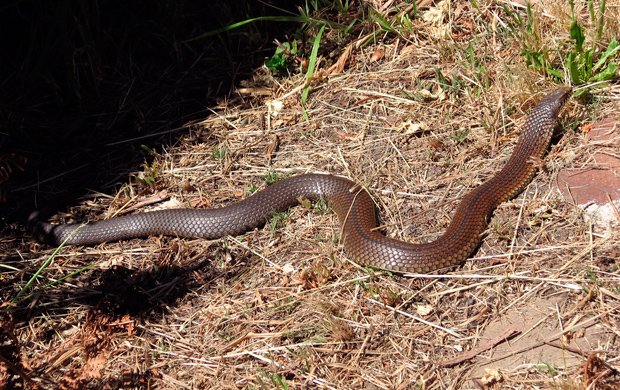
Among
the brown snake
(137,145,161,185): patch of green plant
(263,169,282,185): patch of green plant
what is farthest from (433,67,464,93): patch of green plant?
(137,145,161,185): patch of green plant

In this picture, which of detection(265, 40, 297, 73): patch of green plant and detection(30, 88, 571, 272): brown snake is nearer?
detection(30, 88, 571, 272): brown snake

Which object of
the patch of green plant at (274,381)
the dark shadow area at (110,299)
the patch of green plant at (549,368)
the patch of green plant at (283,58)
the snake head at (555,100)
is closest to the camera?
the patch of green plant at (549,368)

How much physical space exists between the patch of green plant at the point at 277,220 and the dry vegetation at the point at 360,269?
4 centimetres

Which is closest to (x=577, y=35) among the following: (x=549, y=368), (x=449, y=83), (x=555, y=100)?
(x=555, y=100)

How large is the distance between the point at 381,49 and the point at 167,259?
325cm

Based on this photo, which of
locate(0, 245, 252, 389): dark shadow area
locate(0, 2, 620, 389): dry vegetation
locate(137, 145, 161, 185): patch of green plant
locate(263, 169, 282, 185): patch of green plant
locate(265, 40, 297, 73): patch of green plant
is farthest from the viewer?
locate(265, 40, 297, 73): patch of green plant

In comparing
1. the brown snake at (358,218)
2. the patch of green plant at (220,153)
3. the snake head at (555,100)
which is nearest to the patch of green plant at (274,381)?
the brown snake at (358,218)

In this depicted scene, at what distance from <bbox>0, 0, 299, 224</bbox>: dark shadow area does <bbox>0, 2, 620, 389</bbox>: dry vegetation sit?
0.35m

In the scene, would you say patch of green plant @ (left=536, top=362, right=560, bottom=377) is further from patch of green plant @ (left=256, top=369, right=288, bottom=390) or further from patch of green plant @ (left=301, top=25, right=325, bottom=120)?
patch of green plant @ (left=301, top=25, right=325, bottom=120)

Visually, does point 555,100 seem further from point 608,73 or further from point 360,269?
point 360,269

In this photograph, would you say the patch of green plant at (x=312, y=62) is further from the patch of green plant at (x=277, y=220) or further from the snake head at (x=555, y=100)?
the snake head at (x=555, y=100)

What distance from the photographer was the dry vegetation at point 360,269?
4742 millimetres

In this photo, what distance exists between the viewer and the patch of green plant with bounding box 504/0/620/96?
629 centimetres

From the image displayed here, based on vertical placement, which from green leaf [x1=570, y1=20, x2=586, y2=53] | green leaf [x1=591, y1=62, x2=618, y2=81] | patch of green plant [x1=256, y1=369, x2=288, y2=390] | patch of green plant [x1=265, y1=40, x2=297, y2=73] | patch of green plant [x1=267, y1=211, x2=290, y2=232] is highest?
green leaf [x1=570, y1=20, x2=586, y2=53]
